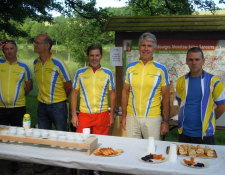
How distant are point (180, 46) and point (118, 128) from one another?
65.0 inches

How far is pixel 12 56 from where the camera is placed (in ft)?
12.0

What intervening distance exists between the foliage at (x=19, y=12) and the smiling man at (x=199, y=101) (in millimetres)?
4455

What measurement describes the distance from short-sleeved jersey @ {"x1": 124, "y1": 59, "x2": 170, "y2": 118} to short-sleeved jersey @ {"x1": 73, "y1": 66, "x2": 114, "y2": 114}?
1.31ft

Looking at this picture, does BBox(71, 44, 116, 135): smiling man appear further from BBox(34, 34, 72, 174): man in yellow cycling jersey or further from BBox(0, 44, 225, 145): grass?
BBox(0, 44, 225, 145): grass

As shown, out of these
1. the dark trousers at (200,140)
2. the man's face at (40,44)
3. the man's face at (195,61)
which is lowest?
the dark trousers at (200,140)

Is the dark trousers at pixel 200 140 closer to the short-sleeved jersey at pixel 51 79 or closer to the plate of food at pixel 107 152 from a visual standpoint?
the plate of food at pixel 107 152

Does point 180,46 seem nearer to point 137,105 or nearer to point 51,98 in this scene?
point 137,105

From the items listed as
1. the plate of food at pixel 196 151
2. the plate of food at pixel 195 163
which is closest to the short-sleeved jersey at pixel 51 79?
the plate of food at pixel 196 151

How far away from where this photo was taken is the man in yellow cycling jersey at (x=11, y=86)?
3.62 metres

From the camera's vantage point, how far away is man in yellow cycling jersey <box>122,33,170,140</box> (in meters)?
2.87

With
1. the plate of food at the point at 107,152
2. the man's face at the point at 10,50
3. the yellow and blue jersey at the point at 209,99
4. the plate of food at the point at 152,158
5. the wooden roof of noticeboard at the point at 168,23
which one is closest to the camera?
the plate of food at the point at 152,158

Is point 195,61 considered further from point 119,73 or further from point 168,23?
point 119,73

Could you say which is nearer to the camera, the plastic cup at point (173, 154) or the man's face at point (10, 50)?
the plastic cup at point (173, 154)

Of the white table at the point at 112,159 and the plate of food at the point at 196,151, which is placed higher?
the plate of food at the point at 196,151
